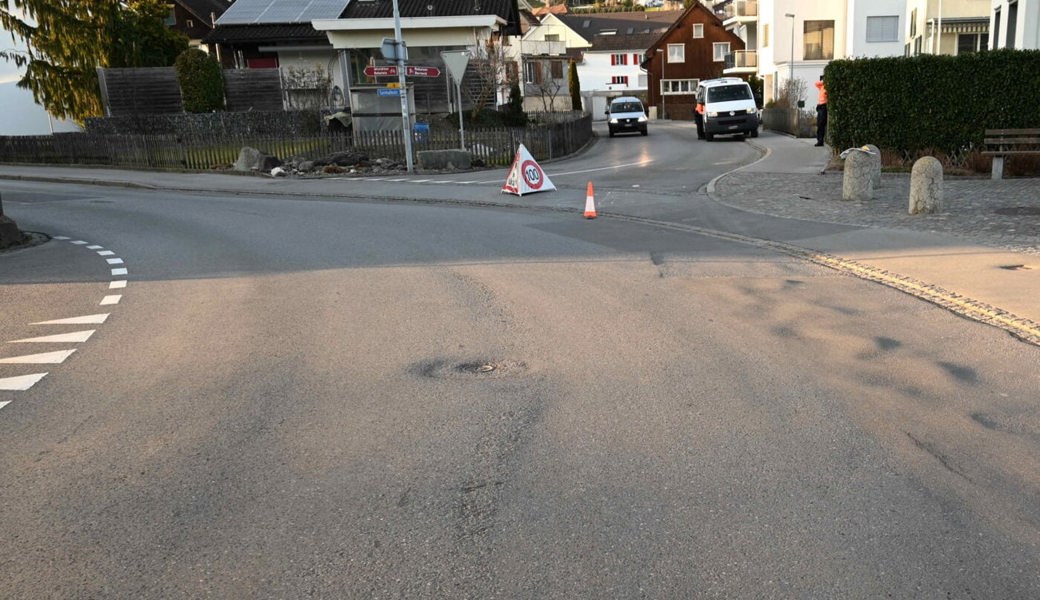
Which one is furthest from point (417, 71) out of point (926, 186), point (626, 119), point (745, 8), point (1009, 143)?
point (745, 8)

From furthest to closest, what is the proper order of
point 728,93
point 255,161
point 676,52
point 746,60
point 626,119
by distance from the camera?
point 676,52, point 746,60, point 626,119, point 728,93, point 255,161

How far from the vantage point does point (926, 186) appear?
43.6 feet

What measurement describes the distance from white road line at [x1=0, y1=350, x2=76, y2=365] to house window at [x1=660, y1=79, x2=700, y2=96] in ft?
278

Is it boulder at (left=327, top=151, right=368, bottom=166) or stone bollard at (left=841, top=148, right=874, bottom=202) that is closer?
stone bollard at (left=841, top=148, right=874, bottom=202)

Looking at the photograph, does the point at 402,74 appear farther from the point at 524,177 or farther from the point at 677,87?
the point at 677,87

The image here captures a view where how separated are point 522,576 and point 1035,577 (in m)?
2.08

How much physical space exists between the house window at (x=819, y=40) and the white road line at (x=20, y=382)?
57.1m

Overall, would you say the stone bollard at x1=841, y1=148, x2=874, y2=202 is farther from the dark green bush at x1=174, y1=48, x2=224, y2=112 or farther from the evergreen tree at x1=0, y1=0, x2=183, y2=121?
the evergreen tree at x1=0, y1=0, x2=183, y2=121

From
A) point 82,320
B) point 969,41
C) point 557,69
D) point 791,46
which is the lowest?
point 82,320

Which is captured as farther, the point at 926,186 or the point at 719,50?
the point at 719,50

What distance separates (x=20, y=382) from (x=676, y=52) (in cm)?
8596

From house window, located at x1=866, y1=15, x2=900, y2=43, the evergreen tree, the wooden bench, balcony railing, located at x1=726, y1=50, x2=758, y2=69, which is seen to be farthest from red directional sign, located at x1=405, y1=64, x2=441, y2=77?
balcony railing, located at x1=726, y1=50, x2=758, y2=69

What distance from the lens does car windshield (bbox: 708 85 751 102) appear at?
38.6m

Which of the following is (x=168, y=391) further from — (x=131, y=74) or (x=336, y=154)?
(x=131, y=74)
